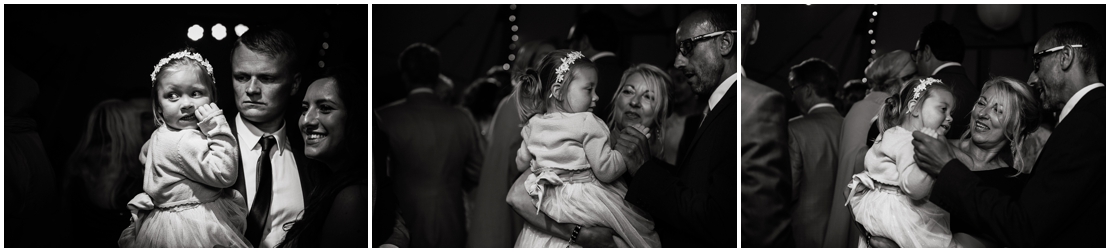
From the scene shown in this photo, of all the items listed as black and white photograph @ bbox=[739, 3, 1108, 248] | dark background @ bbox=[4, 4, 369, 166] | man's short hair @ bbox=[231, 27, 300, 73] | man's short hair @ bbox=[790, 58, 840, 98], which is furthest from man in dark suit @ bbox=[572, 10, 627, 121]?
man's short hair @ bbox=[231, 27, 300, 73]

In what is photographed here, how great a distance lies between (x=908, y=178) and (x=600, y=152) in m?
1.49

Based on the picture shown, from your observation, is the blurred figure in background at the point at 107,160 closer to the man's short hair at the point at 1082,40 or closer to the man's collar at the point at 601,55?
the man's collar at the point at 601,55

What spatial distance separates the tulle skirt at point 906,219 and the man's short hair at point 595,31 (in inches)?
57.4

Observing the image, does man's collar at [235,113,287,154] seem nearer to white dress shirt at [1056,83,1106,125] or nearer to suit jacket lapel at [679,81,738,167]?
suit jacket lapel at [679,81,738,167]

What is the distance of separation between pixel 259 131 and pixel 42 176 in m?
1.08

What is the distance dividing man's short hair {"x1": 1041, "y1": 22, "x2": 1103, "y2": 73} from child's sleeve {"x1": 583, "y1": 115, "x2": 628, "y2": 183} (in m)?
2.22

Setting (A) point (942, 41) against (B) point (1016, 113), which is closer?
(B) point (1016, 113)

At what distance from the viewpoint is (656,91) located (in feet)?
15.9

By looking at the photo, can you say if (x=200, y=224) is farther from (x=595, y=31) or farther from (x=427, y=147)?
(x=595, y=31)

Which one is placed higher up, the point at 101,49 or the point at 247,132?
the point at 101,49

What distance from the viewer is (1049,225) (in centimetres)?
471

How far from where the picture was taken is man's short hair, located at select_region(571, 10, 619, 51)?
4.91 m

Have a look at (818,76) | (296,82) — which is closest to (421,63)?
(296,82)
